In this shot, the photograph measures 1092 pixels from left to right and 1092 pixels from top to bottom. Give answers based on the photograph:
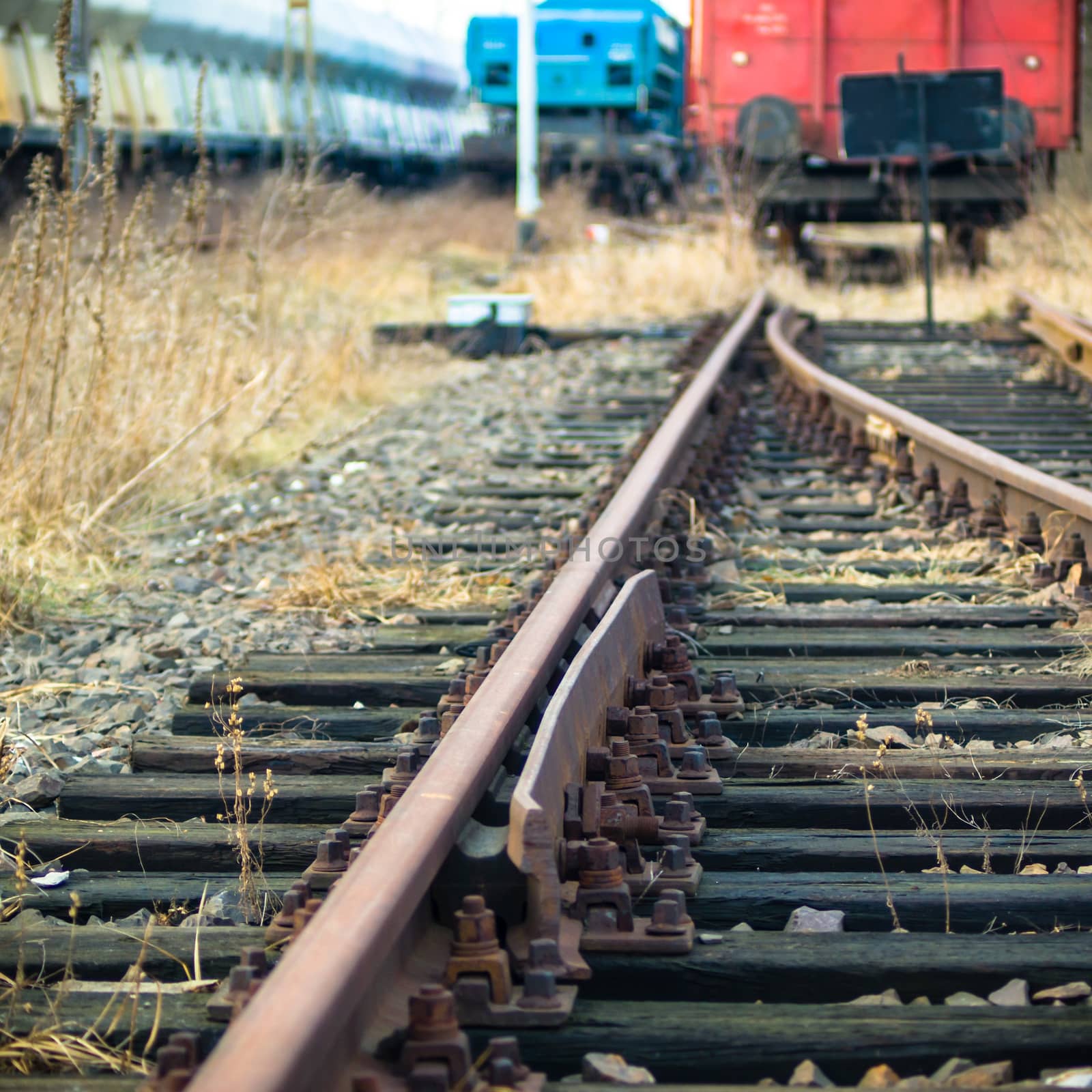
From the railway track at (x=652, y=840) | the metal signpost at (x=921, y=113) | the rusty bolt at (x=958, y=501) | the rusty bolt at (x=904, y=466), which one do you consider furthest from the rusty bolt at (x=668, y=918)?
the metal signpost at (x=921, y=113)

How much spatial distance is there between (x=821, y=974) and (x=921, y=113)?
412 inches

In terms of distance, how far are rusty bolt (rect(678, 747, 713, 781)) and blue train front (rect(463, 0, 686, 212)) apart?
850 inches

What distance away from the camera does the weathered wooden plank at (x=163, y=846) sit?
104 inches

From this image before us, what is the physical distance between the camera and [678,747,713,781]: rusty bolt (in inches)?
106

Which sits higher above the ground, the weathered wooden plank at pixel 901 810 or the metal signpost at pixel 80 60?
the metal signpost at pixel 80 60

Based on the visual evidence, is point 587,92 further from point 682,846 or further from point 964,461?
point 682,846

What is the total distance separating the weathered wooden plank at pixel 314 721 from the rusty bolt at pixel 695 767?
32.2 inches

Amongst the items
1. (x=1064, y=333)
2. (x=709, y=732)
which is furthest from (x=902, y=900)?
(x=1064, y=333)


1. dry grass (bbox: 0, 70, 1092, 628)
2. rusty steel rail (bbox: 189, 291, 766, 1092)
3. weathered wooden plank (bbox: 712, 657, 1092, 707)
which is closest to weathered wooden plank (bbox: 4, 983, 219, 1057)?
rusty steel rail (bbox: 189, 291, 766, 1092)

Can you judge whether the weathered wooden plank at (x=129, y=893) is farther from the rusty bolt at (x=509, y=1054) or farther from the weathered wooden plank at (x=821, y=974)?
the rusty bolt at (x=509, y=1054)

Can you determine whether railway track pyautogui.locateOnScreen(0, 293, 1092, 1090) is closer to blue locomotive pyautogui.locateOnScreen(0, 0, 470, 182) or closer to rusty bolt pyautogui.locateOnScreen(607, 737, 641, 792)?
rusty bolt pyautogui.locateOnScreen(607, 737, 641, 792)

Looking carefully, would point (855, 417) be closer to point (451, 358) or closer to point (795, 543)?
point (795, 543)

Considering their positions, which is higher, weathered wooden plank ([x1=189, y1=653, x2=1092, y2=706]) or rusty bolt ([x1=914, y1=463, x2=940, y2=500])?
rusty bolt ([x1=914, y1=463, x2=940, y2=500])

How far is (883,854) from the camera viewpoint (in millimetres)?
2434
